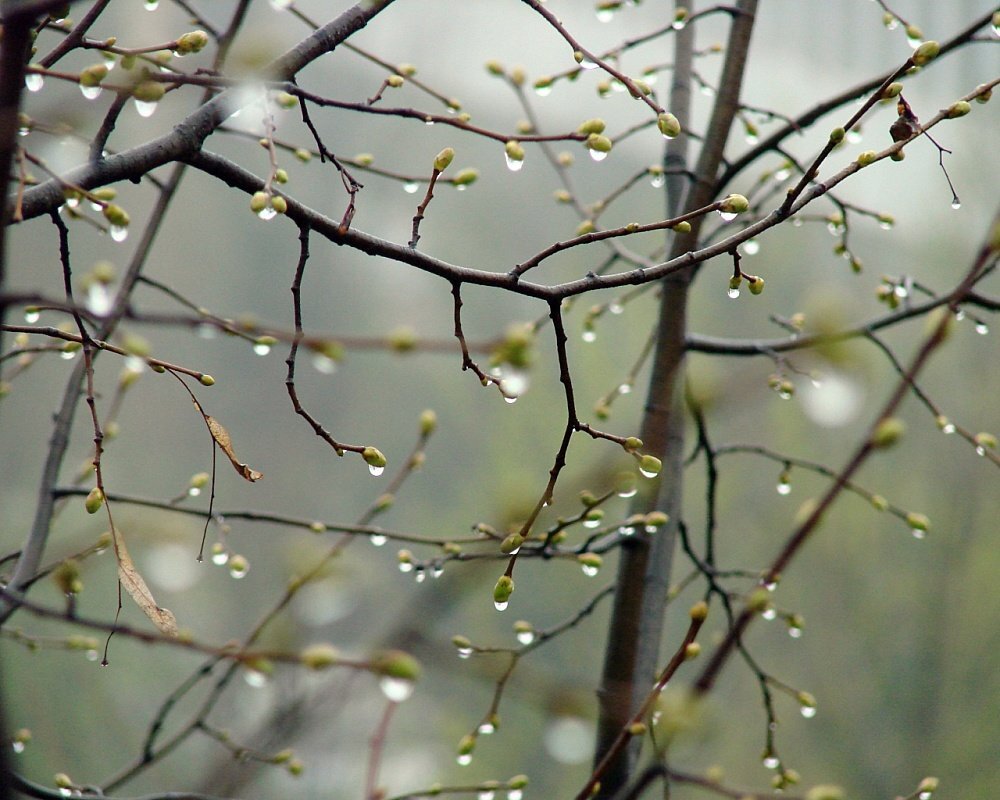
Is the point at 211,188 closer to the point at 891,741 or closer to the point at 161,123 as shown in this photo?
the point at 161,123

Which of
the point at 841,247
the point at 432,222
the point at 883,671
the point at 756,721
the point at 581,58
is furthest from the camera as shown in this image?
the point at 432,222

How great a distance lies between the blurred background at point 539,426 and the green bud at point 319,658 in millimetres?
2183

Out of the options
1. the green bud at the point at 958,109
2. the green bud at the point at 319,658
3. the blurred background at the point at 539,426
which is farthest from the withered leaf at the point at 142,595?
the blurred background at the point at 539,426

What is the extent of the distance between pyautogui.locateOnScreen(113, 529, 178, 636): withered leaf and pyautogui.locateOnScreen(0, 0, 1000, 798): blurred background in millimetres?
2060

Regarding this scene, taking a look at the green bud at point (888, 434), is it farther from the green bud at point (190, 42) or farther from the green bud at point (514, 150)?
the green bud at point (190, 42)

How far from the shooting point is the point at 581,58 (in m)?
0.44

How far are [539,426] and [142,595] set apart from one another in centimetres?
254

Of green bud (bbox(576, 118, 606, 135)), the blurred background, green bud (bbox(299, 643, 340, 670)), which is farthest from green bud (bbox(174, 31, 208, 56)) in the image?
the blurred background

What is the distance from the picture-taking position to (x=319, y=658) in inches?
7.8

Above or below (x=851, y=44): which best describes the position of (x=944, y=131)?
below

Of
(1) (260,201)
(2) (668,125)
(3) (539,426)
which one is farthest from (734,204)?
(3) (539,426)

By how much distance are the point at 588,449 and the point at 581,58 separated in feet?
6.86

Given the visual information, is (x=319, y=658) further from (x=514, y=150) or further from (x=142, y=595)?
(x=514, y=150)

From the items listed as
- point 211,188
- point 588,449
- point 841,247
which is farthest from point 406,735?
point 841,247
